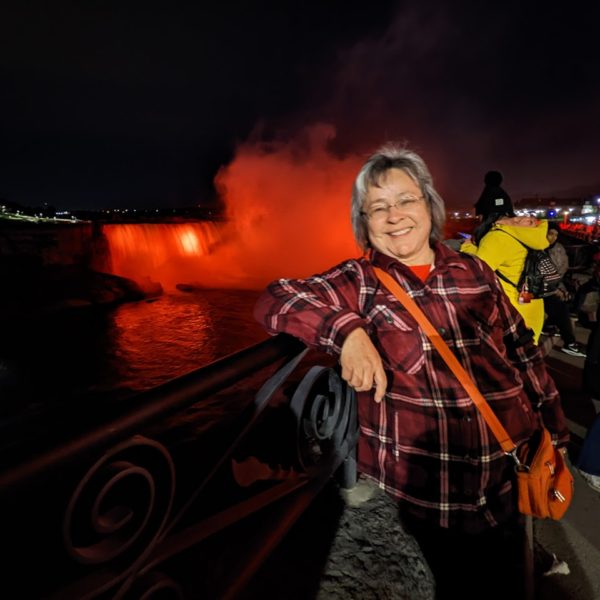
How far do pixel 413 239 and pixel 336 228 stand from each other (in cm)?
2992

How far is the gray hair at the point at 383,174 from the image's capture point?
1.91 m

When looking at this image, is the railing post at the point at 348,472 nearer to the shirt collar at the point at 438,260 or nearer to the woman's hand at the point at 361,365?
the woman's hand at the point at 361,365

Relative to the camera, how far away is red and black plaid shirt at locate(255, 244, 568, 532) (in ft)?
5.21

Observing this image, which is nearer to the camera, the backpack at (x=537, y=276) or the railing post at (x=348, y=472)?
the railing post at (x=348, y=472)

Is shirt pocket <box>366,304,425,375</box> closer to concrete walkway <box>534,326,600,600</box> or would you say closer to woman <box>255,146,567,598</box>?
woman <box>255,146,567,598</box>

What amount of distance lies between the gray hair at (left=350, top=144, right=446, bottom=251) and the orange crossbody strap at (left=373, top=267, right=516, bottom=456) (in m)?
0.52

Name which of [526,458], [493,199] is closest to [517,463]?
[526,458]

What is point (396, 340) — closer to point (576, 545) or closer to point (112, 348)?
point (576, 545)

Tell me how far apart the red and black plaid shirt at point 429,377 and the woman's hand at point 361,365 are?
0.04 m

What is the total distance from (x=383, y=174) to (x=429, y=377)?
3.39 feet

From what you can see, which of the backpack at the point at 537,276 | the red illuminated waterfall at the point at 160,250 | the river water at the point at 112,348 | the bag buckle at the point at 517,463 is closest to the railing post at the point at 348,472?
the bag buckle at the point at 517,463

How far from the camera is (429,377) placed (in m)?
1.59

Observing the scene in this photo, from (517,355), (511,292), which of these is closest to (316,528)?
(517,355)

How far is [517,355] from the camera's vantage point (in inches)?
76.1
